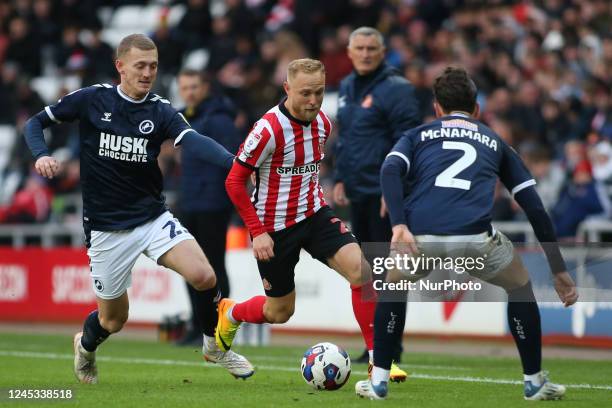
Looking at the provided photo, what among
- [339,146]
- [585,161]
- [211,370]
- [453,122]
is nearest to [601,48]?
[585,161]

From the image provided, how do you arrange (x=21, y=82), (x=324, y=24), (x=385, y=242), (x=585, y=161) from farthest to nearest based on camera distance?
(x=21, y=82)
(x=324, y=24)
(x=585, y=161)
(x=385, y=242)

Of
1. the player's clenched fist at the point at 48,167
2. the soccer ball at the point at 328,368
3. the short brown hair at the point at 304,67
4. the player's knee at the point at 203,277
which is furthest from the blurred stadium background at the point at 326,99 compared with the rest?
the player's clenched fist at the point at 48,167

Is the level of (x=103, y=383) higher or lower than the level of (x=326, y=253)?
lower

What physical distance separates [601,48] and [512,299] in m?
11.0

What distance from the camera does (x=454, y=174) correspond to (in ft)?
25.4

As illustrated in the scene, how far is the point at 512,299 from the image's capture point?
7.68 metres

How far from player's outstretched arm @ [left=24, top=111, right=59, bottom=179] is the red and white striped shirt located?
129 cm

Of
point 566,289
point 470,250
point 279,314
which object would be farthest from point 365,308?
point 566,289

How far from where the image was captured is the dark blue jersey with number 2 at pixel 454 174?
7707 mm

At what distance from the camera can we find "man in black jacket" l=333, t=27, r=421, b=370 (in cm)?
1083

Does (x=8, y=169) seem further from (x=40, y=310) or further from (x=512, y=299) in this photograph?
(x=512, y=299)

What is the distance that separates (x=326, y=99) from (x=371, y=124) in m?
8.79

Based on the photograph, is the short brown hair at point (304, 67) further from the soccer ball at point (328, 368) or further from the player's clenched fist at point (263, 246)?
the soccer ball at point (328, 368)

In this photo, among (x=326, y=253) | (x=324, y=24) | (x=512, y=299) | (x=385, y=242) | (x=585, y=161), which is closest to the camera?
(x=512, y=299)
